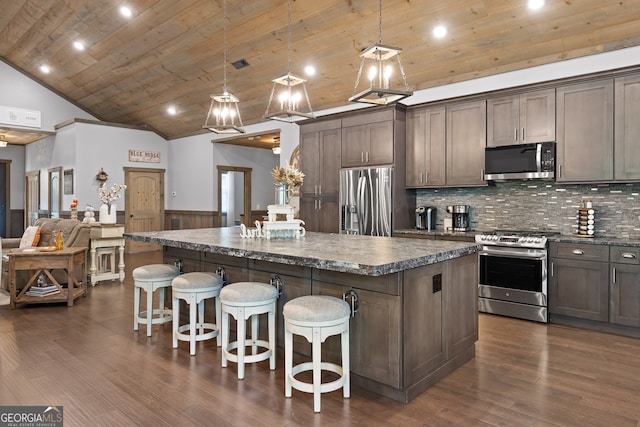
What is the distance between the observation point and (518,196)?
509 centimetres

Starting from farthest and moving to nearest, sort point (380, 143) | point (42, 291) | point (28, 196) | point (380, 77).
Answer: point (28, 196)
point (380, 143)
point (42, 291)
point (380, 77)

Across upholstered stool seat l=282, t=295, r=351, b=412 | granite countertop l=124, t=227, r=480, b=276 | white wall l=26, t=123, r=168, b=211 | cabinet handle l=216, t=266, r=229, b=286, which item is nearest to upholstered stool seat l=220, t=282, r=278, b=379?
granite countertop l=124, t=227, r=480, b=276

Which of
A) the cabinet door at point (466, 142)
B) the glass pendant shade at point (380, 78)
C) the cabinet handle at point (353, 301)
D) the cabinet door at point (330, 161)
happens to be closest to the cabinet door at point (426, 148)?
the cabinet door at point (466, 142)

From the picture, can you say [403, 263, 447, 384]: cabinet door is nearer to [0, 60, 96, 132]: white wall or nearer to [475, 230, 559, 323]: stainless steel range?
[475, 230, 559, 323]: stainless steel range

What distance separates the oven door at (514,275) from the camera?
170 inches

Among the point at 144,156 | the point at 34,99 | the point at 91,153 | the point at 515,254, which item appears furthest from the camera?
the point at 144,156

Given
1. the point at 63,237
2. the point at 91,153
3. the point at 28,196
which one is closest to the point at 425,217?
the point at 63,237

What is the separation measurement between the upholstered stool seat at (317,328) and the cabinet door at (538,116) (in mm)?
3249

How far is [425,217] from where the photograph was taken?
569 centimetres

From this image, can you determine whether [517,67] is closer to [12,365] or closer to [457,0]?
[457,0]

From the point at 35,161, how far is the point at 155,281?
949 centimetres

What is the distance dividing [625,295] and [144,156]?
374 inches

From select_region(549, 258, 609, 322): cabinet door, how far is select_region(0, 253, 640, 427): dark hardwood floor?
0.81 feet

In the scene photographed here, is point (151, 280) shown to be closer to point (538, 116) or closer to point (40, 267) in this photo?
point (40, 267)
